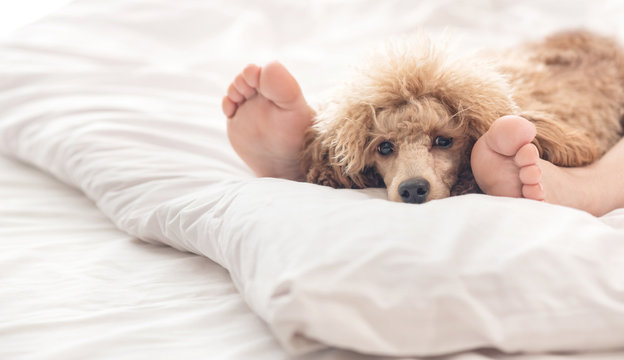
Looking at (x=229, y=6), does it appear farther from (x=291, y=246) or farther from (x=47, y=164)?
(x=291, y=246)

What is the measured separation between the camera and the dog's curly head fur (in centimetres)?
107

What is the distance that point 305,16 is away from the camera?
2.33 m

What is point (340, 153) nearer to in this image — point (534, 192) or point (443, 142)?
point (443, 142)

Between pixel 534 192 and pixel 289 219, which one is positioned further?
pixel 534 192

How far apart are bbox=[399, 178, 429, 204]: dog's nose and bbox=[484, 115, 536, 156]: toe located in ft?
0.46

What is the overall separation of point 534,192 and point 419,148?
221mm

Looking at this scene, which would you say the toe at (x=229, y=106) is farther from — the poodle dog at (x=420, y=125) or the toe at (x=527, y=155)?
the toe at (x=527, y=155)

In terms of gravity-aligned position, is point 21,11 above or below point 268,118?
above

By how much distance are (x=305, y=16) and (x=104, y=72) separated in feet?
2.94

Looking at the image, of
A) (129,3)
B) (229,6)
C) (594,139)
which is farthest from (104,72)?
(594,139)

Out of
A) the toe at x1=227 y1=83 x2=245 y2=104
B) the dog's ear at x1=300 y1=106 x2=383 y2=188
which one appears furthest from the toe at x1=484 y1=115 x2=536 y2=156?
the toe at x1=227 y1=83 x2=245 y2=104

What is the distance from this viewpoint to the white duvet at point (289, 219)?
720mm

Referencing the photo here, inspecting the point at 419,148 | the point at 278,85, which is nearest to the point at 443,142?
the point at 419,148

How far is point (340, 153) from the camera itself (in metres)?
1.12
